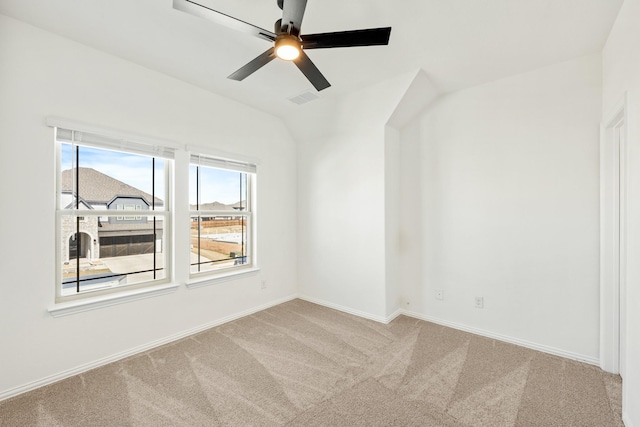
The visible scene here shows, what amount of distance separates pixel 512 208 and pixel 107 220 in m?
3.99

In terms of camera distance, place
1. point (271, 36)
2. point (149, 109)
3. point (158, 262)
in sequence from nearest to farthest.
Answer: point (271, 36) → point (149, 109) → point (158, 262)

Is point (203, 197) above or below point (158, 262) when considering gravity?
above

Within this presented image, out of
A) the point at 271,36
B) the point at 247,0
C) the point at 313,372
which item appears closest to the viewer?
the point at 271,36

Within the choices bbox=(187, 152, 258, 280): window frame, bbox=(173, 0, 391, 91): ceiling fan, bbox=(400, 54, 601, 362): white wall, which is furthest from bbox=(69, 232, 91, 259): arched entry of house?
bbox=(400, 54, 601, 362): white wall

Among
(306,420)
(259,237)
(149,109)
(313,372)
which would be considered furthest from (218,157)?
(306,420)

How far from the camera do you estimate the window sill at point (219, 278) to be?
3133 millimetres

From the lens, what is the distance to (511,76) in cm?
287

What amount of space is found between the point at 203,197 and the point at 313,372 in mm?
2277

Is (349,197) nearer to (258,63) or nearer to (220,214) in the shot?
(220,214)

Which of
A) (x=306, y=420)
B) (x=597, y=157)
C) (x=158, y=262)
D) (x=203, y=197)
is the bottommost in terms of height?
(x=306, y=420)

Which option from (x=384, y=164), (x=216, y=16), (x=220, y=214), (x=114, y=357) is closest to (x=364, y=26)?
(x=216, y=16)

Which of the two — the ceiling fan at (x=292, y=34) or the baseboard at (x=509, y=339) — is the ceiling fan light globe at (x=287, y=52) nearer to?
the ceiling fan at (x=292, y=34)

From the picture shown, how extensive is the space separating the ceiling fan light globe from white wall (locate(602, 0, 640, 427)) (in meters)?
2.00

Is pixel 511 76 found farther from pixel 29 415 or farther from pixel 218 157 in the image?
pixel 29 415
